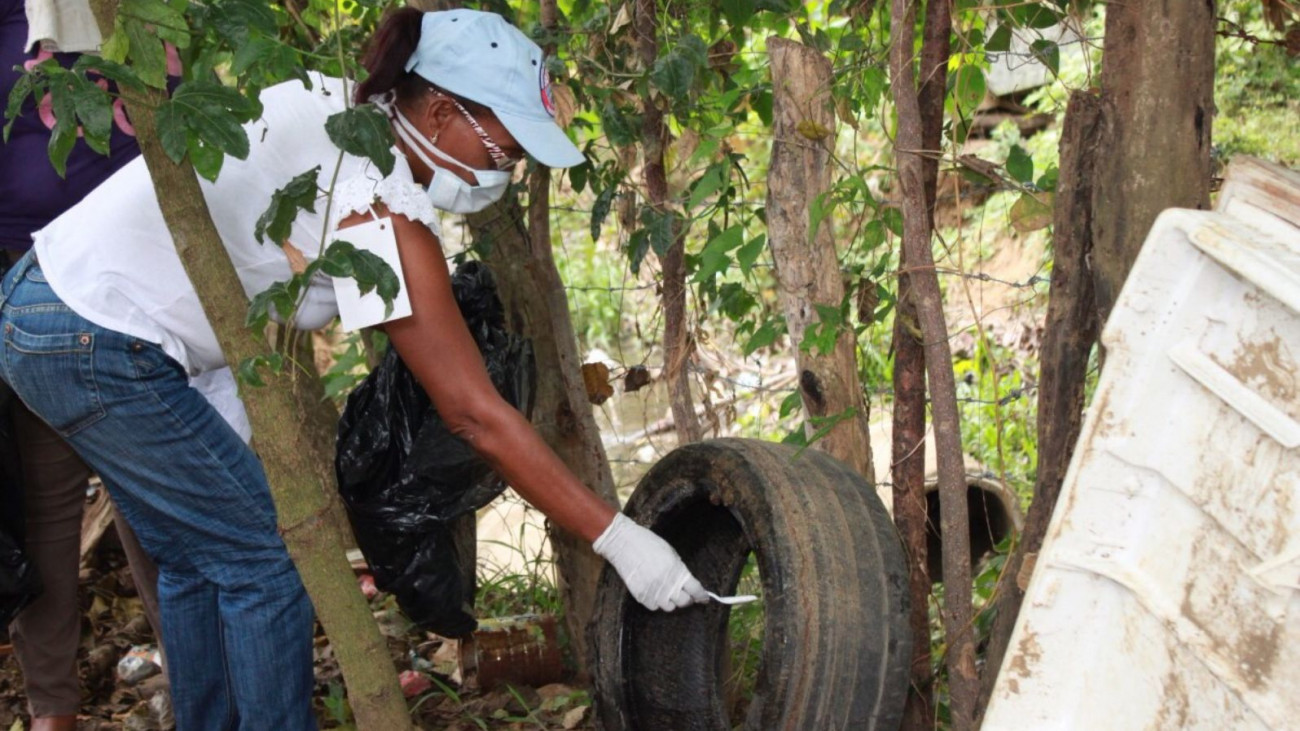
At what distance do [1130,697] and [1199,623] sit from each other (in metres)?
0.16

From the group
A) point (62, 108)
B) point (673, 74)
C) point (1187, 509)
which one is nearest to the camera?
point (1187, 509)

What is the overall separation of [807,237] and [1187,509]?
114cm

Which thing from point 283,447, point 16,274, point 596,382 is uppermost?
point 16,274

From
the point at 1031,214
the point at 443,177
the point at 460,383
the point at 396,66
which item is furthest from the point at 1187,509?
the point at 396,66

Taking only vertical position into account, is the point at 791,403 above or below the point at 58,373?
below

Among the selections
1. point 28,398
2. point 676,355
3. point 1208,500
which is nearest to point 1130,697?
point 1208,500

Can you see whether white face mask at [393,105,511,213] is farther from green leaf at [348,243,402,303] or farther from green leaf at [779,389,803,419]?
green leaf at [779,389,803,419]

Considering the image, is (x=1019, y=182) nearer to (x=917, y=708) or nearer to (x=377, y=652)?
(x=917, y=708)

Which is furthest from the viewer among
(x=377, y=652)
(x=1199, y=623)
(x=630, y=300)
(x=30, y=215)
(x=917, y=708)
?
(x=630, y=300)

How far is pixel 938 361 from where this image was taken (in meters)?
2.43

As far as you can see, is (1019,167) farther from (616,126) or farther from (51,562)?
(51,562)

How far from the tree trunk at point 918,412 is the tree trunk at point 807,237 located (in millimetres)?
100

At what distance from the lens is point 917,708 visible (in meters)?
2.75

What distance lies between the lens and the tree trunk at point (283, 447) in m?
2.10
